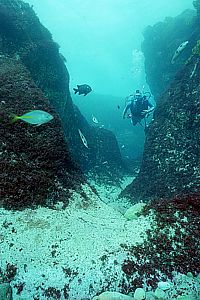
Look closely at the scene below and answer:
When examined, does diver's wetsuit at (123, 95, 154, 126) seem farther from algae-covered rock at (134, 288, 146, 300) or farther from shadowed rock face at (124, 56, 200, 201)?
algae-covered rock at (134, 288, 146, 300)

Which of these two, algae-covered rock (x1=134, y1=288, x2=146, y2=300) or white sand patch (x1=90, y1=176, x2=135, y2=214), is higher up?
white sand patch (x1=90, y1=176, x2=135, y2=214)

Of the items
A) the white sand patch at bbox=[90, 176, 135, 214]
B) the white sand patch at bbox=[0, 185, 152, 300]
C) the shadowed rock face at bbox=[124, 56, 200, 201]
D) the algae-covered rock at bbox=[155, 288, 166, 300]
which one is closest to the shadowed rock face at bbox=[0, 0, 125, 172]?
the white sand patch at bbox=[90, 176, 135, 214]

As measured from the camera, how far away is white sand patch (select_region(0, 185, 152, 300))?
10.2 feet

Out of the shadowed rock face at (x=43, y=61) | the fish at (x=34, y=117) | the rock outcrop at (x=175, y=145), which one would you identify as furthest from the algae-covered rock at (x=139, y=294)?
the shadowed rock face at (x=43, y=61)

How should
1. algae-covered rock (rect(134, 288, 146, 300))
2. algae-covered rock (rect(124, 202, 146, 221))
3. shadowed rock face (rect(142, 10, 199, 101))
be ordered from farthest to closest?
shadowed rock face (rect(142, 10, 199, 101)), algae-covered rock (rect(124, 202, 146, 221)), algae-covered rock (rect(134, 288, 146, 300))

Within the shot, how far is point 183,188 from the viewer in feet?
22.5

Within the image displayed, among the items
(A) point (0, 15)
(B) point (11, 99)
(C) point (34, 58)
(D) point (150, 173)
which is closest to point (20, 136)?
(B) point (11, 99)

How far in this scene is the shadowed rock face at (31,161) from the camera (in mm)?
4070

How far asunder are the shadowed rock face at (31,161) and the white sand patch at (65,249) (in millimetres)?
288

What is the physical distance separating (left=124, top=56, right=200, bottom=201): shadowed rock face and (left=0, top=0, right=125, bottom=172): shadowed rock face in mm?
4067

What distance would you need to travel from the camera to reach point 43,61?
460 inches

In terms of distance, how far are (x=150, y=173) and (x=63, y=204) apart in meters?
4.83

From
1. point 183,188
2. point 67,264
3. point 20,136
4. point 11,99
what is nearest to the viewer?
point 67,264

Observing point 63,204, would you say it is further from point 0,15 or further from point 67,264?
point 0,15
